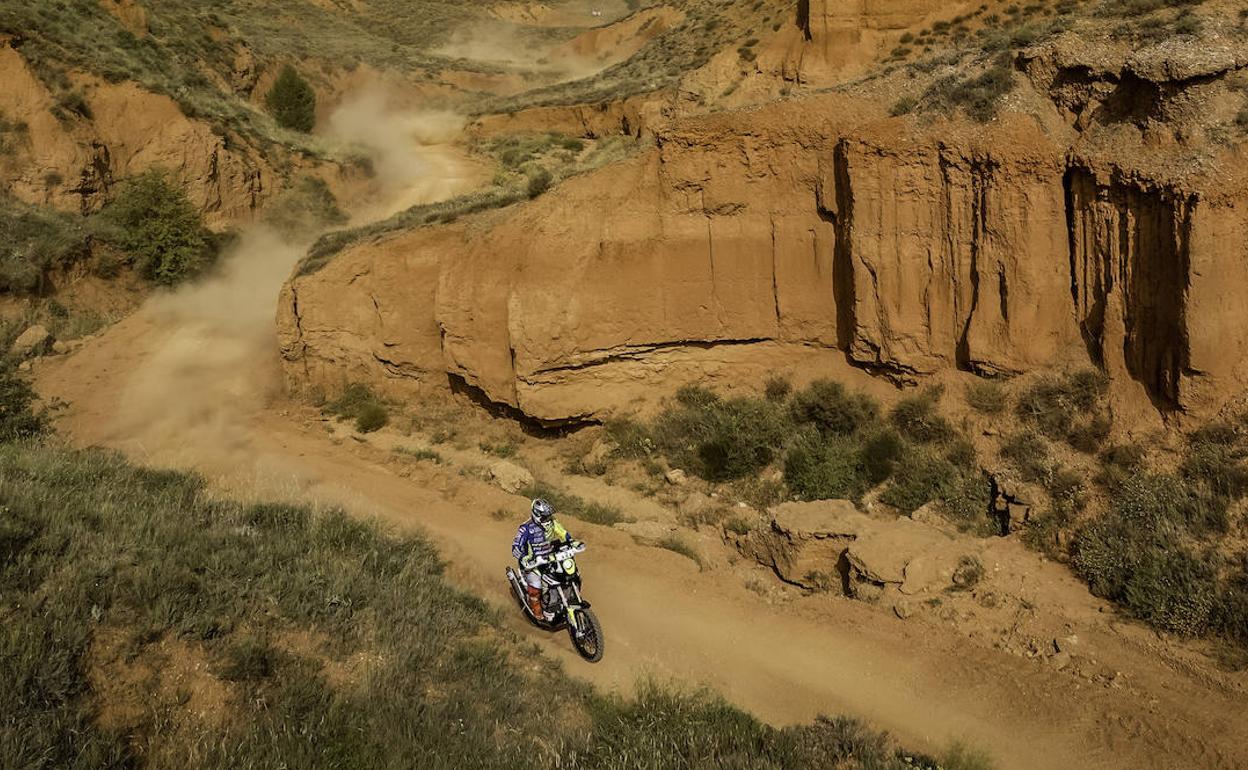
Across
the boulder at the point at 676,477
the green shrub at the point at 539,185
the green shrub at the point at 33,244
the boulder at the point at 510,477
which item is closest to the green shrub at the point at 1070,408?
the boulder at the point at 676,477

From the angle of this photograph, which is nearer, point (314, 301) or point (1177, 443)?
point (1177, 443)

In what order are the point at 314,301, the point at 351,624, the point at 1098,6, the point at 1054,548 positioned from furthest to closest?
1. the point at 314,301
2. the point at 1098,6
3. the point at 1054,548
4. the point at 351,624

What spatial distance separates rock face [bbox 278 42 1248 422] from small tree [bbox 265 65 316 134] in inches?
869

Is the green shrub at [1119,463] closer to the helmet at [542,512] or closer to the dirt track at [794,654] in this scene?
the dirt track at [794,654]

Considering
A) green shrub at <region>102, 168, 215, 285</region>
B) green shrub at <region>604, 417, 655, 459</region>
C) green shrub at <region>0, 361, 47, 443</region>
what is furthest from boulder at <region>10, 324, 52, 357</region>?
green shrub at <region>604, 417, 655, 459</region>

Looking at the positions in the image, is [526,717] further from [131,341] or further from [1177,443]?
[131,341]

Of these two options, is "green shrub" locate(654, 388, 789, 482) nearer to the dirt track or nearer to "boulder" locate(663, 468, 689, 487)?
"boulder" locate(663, 468, 689, 487)

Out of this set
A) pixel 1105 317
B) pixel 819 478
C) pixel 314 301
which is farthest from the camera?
pixel 314 301

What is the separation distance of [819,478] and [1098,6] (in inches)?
391

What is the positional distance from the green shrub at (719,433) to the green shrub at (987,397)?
3.13 meters

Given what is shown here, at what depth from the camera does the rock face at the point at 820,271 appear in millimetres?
11227

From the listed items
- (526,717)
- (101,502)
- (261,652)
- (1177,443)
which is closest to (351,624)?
(261,652)

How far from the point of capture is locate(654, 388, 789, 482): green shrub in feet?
46.6

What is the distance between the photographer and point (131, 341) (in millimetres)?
20344
